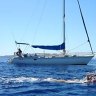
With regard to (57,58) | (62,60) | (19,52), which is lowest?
(62,60)

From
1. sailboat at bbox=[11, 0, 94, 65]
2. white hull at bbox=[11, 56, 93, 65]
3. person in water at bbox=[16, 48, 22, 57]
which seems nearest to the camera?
Answer: sailboat at bbox=[11, 0, 94, 65]

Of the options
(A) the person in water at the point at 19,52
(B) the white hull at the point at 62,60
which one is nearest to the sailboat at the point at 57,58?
(B) the white hull at the point at 62,60

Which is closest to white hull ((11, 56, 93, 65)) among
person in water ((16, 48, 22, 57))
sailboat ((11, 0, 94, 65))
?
sailboat ((11, 0, 94, 65))

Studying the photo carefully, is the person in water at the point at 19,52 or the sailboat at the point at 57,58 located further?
the person in water at the point at 19,52

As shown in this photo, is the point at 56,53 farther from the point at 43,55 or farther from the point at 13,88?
the point at 13,88

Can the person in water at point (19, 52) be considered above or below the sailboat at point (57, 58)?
above

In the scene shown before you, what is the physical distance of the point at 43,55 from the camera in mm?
78000

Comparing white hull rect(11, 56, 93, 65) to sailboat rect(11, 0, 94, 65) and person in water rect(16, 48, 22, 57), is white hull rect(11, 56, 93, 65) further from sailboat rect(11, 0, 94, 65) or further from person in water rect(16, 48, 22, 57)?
person in water rect(16, 48, 22, 57)

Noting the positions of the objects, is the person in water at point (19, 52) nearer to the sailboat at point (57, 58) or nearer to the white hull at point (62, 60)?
the sailboat at point (57, 58)

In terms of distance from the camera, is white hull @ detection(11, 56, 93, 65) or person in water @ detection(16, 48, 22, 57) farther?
person in water @ detection(16, 48, 22, 57)

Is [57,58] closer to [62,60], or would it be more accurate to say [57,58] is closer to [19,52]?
[62,60]

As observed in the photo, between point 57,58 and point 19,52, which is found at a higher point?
point 19,52

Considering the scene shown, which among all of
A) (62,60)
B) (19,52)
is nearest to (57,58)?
(62,60)

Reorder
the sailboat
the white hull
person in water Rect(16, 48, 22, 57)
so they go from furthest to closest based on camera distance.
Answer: person in water Rect(16, 48, 22, 57), the white hull, the sailboat
